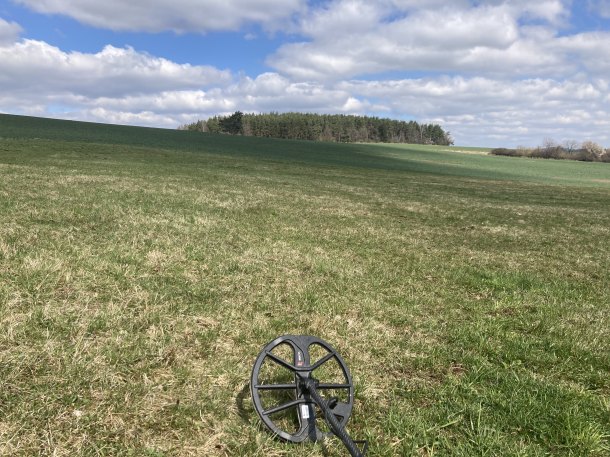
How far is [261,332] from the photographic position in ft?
19.5

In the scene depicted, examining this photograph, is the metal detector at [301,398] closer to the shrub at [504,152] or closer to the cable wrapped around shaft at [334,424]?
the cable wrapped around shaft at [334,424]

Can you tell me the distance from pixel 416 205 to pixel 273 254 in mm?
13589

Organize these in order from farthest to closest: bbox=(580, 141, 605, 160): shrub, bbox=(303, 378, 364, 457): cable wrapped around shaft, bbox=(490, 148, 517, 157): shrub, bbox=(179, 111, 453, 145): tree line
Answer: bbox=(179, 111, 453, 145): tree line, bbox=(490, 148, 517, 157): shrub, bbox=(580, 141, 605, 160): shrub, bbox=(303, 378, 364, 457): cable wrapped around shaft

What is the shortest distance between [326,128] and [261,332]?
163 meters

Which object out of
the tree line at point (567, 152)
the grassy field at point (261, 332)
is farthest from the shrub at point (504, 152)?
the grassy field at point (261, 332)

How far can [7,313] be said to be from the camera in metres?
5.33

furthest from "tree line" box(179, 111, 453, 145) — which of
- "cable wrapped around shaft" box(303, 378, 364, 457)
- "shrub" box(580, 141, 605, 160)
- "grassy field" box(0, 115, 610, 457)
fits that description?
"cable wrapped around shaft" box(303, 378, 364, 457)

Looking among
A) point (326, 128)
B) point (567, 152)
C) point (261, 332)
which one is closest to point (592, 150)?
point (567, 152)

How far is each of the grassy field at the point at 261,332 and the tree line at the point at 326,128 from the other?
153m

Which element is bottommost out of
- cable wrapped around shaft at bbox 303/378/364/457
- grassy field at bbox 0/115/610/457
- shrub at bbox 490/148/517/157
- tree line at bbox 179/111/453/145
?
grassy field at bbox 0/115/610/457

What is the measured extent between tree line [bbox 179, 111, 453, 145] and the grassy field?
15314 cm

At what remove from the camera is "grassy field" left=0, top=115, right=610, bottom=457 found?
13.1 feet

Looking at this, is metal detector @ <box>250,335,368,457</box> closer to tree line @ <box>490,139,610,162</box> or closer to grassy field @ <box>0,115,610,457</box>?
grassy field @ <box>0,115,610,457</box>

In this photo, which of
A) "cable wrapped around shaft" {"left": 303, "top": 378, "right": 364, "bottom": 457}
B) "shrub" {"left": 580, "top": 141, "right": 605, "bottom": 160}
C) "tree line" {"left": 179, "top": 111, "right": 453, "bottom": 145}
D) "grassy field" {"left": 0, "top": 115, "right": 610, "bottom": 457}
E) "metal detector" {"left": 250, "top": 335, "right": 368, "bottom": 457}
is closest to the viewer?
"cable wrapped around shaft" {"left": 303, "top": 378, "right": 364, "bottom": 457}
